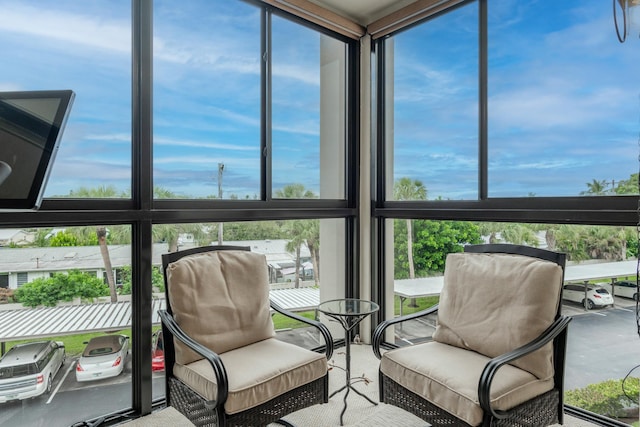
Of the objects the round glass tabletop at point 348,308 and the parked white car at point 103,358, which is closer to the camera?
the parked white car at point 103,358

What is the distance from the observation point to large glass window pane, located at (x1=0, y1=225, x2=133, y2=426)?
6.39ft

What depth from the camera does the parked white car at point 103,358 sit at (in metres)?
2.16

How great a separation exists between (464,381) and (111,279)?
6.48 feet

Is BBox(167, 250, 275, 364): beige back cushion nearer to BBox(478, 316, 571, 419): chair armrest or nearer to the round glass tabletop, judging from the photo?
the round glass tabletop

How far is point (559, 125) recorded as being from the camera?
2.28 m

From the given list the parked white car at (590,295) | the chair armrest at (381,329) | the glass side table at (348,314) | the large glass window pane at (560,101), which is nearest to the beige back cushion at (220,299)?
the glass side table at (348,314)

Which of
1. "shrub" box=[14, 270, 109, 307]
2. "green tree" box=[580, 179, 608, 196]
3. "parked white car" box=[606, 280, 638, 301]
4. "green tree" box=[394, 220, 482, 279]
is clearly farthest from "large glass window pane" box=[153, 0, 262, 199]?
"parked white car" box=[606, 280, 638, 301]

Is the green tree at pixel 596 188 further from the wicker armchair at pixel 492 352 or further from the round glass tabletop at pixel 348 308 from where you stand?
the round glass tabletop at pixel 348 308

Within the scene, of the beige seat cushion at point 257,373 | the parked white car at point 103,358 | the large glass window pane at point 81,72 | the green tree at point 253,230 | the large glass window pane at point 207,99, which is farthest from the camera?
the green tree at point 253,230

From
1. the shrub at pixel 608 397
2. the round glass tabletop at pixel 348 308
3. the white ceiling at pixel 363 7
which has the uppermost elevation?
the white ceiling at pixel 363 7

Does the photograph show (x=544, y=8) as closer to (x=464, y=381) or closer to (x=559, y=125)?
(x=559, y=125)

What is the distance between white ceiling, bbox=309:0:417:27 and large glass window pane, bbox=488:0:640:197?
87cm

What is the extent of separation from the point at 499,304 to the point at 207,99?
221cm

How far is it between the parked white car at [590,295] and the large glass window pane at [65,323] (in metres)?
2.65
